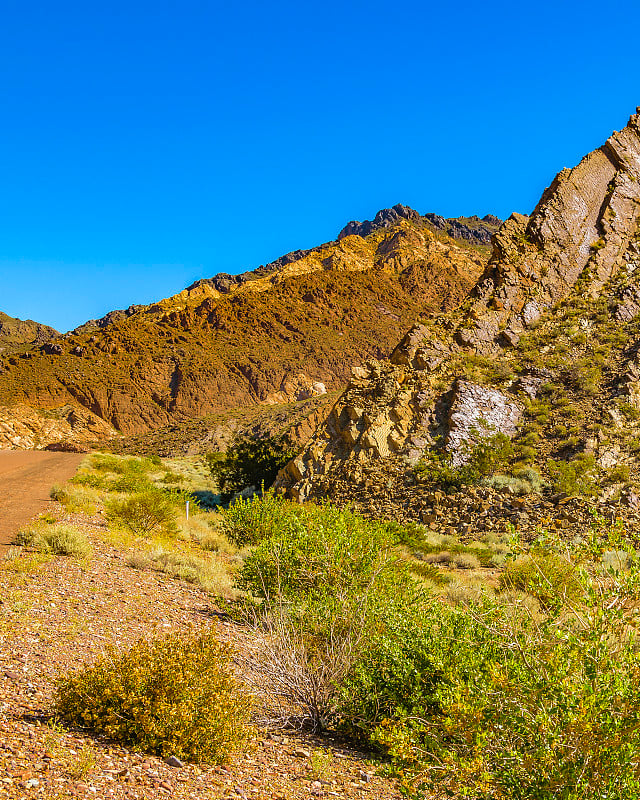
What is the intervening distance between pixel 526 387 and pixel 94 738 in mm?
19677

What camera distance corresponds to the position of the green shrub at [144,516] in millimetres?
14391

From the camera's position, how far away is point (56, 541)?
11.0m

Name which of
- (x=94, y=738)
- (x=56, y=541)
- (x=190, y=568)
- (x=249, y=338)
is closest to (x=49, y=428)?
(x=249, y=338)

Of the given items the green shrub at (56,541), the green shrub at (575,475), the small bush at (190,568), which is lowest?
the small bush at (190,568)

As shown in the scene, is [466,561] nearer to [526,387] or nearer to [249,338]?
[526,387]

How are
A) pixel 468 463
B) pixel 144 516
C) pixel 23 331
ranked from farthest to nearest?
pixel 23 331 < pixel 468 463 < pixel 144 516

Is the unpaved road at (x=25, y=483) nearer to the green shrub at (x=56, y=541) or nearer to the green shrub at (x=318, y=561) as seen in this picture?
the green shrub at (x=56, y=541)

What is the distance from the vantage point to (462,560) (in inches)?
600

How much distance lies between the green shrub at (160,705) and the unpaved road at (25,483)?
690 centimetres

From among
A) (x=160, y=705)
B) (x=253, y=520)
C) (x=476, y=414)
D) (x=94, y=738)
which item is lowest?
(x=94, y=738)

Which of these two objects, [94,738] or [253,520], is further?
[253,520]

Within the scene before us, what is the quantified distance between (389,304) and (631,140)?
46.8 metres

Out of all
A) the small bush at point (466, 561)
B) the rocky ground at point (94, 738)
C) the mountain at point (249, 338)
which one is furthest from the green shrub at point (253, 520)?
the mountain at point (249, 338)

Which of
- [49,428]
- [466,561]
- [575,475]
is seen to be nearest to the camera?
[466,561]
